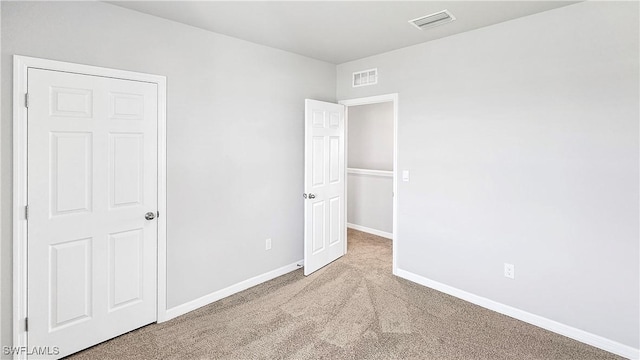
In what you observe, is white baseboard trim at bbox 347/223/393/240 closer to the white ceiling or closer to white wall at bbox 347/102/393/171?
white wall at bbox 347/102/393/171

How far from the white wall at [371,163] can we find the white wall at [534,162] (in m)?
1.81

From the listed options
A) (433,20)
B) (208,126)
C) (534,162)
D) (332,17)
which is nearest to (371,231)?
(534,162)

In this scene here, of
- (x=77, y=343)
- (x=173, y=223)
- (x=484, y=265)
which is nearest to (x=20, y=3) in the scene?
(x=173, y=223)

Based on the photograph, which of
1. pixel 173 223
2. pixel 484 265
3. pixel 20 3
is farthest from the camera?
pixel 484 265

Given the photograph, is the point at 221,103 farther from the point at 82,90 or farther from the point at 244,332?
the point at 244,332

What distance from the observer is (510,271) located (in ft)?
9.13

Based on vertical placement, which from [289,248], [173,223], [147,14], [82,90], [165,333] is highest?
[147,14]

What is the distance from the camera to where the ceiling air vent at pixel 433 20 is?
8.39ft

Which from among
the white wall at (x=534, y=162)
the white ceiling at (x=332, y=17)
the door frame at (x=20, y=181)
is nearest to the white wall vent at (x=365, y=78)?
the white wall at (x=534, y=162)

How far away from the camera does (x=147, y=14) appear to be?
2510 millimetres

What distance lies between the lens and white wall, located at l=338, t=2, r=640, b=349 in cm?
224

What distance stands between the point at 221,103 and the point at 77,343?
2.23m

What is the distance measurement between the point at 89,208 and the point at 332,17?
95.0 inches

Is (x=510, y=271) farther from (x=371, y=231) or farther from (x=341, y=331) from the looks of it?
(x=371, y=231)
